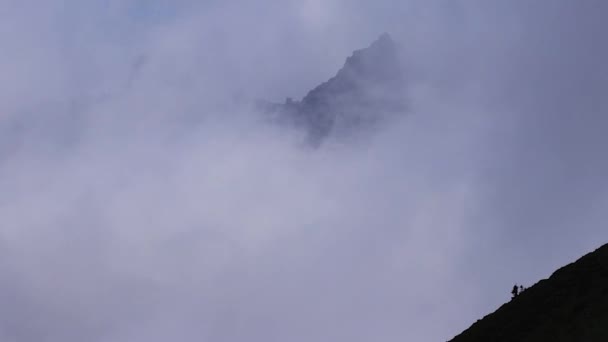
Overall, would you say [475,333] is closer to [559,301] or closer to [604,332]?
[559,301]

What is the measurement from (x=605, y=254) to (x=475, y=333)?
12.3 metres

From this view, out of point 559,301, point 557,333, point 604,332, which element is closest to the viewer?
point 604,332

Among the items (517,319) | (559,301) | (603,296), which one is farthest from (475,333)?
(603,296)

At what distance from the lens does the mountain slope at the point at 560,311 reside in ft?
158

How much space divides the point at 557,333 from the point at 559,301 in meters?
5.57

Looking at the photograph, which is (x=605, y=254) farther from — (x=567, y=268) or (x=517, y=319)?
(x=517, y=319)

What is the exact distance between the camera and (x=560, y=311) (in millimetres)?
52906

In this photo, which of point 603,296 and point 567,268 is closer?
point 603,296

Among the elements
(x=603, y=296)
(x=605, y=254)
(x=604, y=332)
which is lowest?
(x=604, y=332)

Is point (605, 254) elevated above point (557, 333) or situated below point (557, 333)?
above

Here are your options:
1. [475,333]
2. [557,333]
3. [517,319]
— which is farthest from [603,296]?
[475,333]

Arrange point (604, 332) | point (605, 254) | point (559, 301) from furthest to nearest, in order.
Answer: point (605, 254)
point (559, 301)
point (604, 332)

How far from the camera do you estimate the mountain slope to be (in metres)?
48.2

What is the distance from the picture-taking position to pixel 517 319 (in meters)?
57.2
